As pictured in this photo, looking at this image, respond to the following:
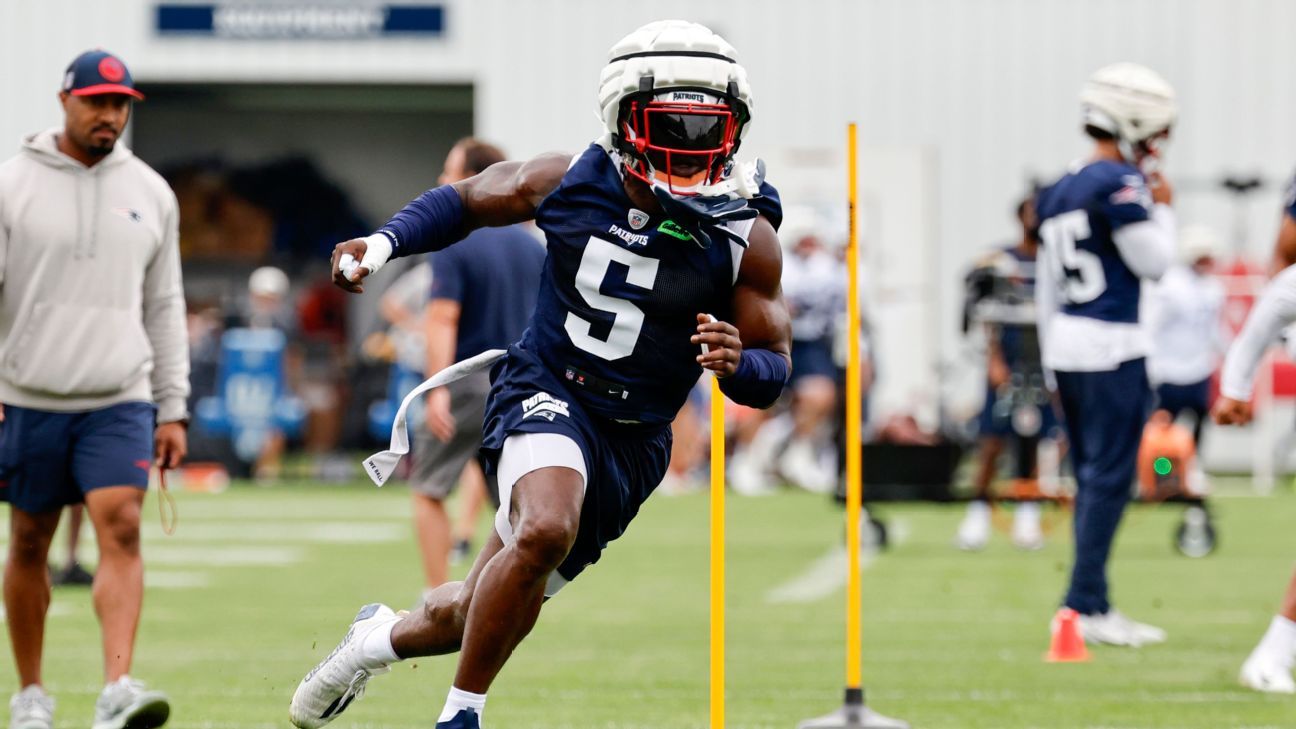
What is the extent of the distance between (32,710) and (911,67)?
802 inches

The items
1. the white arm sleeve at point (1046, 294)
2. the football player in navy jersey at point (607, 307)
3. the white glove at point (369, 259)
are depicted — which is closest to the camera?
the white glove at point (369, 259)

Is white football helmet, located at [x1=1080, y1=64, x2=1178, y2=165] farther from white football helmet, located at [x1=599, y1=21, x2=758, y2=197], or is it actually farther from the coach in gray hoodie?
the coach in gray hoodie

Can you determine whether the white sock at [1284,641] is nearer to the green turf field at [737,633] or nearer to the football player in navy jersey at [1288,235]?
the green turf field at [737,633]

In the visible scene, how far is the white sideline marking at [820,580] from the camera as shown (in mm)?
11445

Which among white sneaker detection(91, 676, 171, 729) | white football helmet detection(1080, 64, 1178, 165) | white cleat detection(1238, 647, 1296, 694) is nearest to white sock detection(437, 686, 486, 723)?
white sneaker detection(91, 676, 171, 729)

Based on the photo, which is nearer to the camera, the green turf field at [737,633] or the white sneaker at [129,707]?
the white sneaker at [129,707]

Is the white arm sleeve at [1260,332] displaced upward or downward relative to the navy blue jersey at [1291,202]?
downward

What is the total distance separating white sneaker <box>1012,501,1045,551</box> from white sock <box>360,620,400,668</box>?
880 cm

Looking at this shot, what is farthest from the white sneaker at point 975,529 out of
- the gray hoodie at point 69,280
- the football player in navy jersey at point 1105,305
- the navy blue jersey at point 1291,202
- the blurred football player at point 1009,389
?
the gray hoodie at point 69,280

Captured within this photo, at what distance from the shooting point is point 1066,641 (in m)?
8.79

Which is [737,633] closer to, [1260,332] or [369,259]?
[1260,332]

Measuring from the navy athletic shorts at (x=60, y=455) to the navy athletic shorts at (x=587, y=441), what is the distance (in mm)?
1634

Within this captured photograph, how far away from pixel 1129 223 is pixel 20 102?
68.6 feet

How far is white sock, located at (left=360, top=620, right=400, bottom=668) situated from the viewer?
20.0ft
